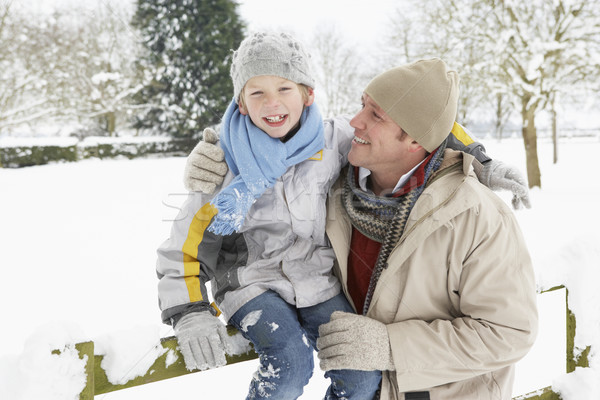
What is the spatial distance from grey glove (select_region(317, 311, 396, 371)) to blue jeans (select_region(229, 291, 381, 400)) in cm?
7

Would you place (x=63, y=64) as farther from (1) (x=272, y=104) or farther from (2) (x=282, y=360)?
(2) (x=282, y=360)

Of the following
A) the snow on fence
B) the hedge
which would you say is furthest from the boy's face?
the hedge

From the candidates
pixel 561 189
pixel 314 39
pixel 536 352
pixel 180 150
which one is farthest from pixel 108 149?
pixel 536 352

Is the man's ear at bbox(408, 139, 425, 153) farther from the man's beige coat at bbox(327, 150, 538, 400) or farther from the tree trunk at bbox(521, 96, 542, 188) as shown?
the tree trunk at bbox(521, 96, 542, 188)

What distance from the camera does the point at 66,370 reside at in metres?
Answer: 1.09

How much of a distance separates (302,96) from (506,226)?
864 millimetres

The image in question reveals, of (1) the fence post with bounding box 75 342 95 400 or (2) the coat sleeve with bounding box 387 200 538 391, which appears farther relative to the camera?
(2) the coat sleeve with bounding box 387 200 538 391

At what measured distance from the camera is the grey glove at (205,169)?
148cm

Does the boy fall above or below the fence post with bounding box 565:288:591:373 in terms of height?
above

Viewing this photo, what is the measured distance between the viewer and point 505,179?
1531mm

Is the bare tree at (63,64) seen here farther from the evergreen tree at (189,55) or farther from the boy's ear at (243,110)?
the boy's ear at (243,110)

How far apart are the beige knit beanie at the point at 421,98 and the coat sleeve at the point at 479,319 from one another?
1.10ft

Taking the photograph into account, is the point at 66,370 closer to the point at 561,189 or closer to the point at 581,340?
the point at 581,340

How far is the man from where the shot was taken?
51.6 inches
